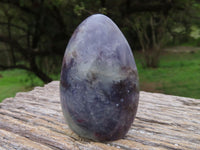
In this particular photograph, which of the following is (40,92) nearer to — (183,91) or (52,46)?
(52,46)

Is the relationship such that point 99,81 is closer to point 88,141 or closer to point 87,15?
point 88,141

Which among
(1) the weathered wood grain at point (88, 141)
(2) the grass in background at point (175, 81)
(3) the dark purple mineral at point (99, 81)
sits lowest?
(2) the grass in background at point (175, 81)

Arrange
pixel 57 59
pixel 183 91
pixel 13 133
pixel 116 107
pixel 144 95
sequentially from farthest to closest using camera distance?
pixel 57 59 → pixel 183 91 → pixel 144 95 → pixel 13 133 → pixel 116 107

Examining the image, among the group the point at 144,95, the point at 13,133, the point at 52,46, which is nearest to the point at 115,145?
the point at 13,133

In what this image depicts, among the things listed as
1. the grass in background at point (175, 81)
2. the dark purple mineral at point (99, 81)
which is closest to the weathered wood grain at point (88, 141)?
the dark purple mineral at point (99, 81)

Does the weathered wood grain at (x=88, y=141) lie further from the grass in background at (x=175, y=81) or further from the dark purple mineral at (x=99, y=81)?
the grass in background at (x=175, y=81)

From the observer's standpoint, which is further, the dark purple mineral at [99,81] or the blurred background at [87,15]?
the blurred background at [87,15]

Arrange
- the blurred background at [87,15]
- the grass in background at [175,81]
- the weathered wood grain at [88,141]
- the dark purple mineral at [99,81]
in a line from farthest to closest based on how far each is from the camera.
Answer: the grass in background at [175,81], the blurred background at [87,15], the weathered wood grain at [88,141], the dark purple mineral at [99,81]
